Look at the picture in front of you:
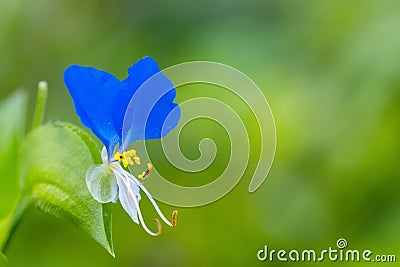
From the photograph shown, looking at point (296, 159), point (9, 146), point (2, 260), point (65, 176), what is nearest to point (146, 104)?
point (65, 176)

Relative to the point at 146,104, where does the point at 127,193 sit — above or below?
below

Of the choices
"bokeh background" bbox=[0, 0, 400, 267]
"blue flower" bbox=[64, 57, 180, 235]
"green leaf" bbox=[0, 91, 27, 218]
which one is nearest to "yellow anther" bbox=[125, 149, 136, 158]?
"blue flower" bbox=[64, 57, 180, 235]

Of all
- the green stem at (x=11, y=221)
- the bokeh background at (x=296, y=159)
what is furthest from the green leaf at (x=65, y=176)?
the bokeh background at (x=296, y=159)

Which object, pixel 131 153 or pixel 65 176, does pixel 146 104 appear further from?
pixel 65 176

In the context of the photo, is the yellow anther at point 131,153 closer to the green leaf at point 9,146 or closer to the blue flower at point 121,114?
the blue flower at point 121,114

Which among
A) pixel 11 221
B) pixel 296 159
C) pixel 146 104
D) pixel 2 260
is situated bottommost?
pixel 2 260

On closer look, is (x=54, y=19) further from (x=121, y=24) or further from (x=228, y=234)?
(x=228, y=234)

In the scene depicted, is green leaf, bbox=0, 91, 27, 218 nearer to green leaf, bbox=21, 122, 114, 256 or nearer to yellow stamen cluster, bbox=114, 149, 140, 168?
green leaf, bbox=21, 122, 114, 256
